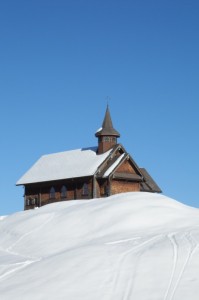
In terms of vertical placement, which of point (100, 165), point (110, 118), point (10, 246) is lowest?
point (10, 246)

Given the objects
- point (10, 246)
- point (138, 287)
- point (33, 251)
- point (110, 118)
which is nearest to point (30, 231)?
point (10, 246)

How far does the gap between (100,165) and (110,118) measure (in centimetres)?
690

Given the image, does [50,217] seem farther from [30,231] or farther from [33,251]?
[33,251]

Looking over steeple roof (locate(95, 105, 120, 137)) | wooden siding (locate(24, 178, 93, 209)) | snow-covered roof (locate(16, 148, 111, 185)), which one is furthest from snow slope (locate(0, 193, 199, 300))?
steeple roof (locate(95, 105, 120, 137))

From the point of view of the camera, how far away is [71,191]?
1908 inches

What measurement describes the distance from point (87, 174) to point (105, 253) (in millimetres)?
31564

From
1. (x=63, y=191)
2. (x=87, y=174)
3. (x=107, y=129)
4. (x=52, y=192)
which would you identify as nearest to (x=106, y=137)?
(x=107, y=129)

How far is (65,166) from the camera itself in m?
51.1

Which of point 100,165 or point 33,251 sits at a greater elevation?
point 100,165

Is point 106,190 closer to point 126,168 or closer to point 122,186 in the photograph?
point 122,186

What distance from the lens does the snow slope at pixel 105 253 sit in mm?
12617

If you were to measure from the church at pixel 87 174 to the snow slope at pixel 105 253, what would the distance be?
22.5 m

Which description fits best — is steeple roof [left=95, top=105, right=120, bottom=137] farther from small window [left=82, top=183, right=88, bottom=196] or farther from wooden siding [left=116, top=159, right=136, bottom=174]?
small window [left=82, top=183, right=88, bottom=196]

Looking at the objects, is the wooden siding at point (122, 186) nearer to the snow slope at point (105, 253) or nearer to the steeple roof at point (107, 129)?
the steeple roof at point (107, 129)
